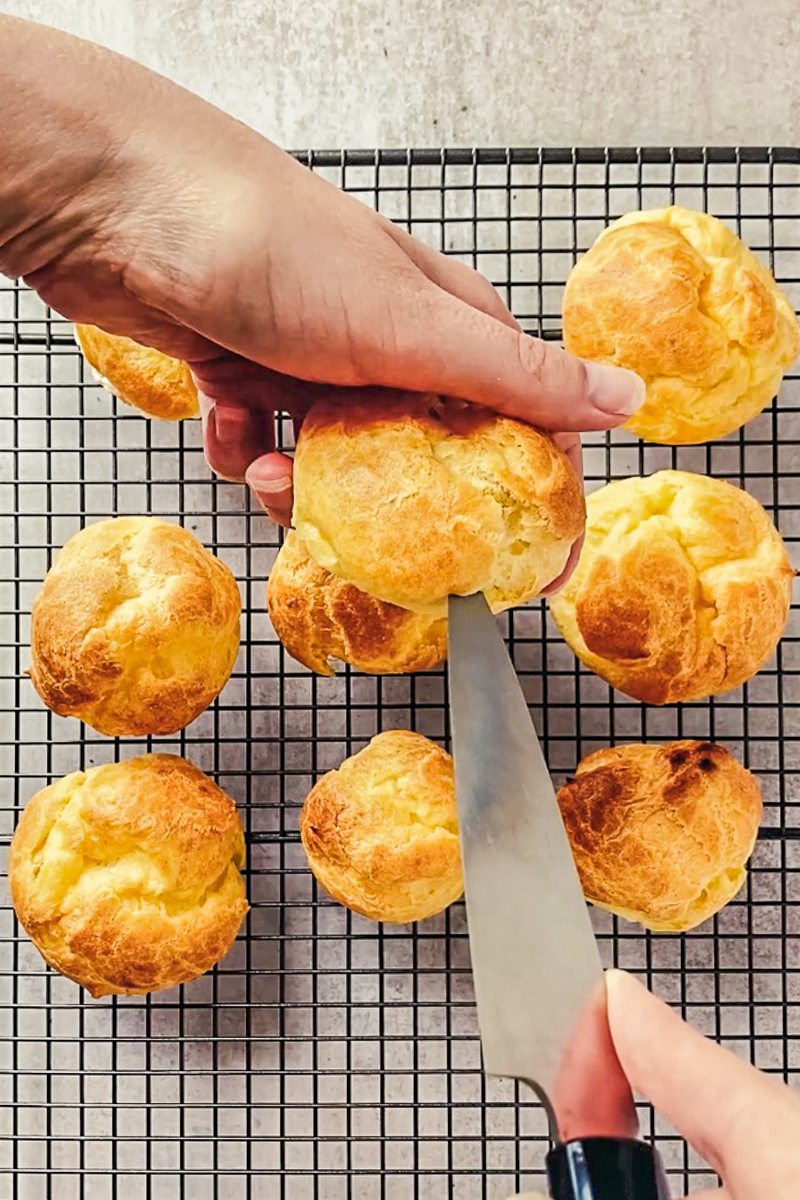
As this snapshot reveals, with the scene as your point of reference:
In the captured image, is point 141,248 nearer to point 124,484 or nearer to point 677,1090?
point 124,484

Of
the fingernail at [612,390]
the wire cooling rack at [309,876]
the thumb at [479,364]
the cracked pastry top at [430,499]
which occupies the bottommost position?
the wire cooling rack at [309,876]

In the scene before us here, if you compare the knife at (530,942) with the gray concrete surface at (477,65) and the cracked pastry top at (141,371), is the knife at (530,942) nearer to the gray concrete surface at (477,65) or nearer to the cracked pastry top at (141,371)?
the cracked pastry top at (141,371)

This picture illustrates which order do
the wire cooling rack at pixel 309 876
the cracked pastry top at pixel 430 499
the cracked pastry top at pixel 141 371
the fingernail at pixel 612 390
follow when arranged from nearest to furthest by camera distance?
the cracked pastry top at pixel 430 499 < the fingernail at pixel 612 390 < the cracked pastry top at pixel 141 371 < the wire cooling rack at pixel 309 876

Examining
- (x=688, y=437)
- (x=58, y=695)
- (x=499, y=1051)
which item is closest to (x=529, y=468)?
(x=499, y=1051)

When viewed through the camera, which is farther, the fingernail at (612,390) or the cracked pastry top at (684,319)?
the cracked pastry top at (684,319)

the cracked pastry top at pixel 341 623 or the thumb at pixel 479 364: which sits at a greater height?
the thumb at pixel 479 364

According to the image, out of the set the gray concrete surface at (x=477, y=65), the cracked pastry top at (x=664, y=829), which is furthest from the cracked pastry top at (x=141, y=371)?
the cracked pastry top at (x=664, y=829)
